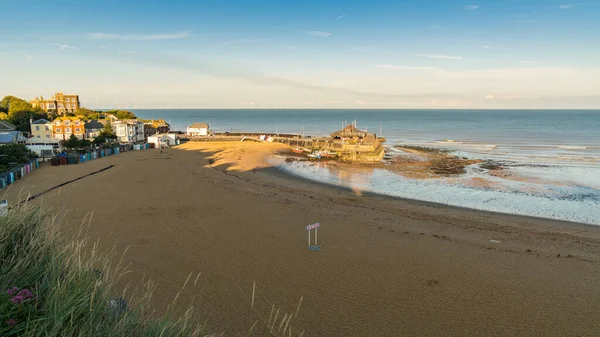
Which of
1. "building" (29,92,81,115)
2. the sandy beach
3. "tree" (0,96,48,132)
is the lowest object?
the sandy beach

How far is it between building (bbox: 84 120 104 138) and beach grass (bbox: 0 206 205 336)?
151 ft

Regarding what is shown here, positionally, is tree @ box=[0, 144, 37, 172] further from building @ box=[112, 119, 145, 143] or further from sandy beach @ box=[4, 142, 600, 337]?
building @ box=[112, 119, 145, 143]

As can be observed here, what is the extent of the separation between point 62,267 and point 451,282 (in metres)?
9.13

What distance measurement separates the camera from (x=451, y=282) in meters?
9.78

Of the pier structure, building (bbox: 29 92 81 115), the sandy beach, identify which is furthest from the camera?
building (bbox: 29 92 81 115)

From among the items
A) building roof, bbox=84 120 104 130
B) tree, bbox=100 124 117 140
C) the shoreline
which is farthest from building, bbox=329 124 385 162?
building roof, bbox=84 120 104 130

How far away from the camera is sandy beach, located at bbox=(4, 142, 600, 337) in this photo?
809 centimetres

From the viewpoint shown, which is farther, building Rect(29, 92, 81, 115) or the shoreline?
building Rect(29, 92, 81, 115)

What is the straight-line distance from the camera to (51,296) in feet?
10.9

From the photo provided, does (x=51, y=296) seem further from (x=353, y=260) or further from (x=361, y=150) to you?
(x=361, y=150)

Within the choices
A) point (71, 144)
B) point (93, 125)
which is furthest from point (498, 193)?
point (93, 125)

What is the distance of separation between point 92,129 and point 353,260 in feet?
152

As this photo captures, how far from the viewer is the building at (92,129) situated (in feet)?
148

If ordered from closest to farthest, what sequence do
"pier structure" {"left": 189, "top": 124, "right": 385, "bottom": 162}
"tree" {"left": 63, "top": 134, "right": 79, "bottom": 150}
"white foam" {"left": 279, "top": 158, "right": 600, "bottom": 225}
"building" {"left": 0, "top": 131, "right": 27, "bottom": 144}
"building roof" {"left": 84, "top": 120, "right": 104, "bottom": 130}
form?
1. "white foam" {"left": 279, "top": 158, "right": 600, "bottom": 225}
2. "building" {"left": 0, "top": 131, "right": 27, "bottom": 144}
3. "tree" {"left": 63, "top": 134, "right": 79, "bottom": 150}
4. "pier structure" {"left": 189, "top": 124, "right": 385, "bottom": 162}
5. "building roof" {"left": 84, "top": 120, "right": 104, "bottom": 130}
